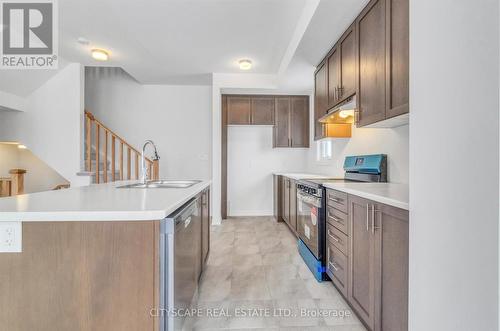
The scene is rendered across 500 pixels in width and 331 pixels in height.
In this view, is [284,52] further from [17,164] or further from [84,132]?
[17,164]

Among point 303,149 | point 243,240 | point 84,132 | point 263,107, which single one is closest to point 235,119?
point 263,107

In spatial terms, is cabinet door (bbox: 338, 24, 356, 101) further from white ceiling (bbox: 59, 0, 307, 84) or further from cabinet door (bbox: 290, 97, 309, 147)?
cabinet door (bbox: 290, 97, 309, 147)

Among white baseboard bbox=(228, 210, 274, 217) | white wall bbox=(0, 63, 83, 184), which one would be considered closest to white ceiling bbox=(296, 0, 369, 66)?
white baseboard bbox=(228, 210, 274, 217)

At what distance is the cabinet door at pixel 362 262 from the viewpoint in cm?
148

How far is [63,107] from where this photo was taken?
4.05 meters

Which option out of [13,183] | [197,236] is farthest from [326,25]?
[13,183]

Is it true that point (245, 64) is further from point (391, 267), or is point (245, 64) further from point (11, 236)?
point (11, 236)

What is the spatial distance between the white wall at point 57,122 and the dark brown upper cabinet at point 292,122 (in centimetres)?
333

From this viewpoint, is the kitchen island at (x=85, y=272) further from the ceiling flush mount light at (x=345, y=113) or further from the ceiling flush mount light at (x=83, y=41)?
the ceiling flush mount light at (x=83, y=41)

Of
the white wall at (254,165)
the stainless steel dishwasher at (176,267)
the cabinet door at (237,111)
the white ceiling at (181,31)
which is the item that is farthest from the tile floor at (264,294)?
the white ceiling at (181,31)

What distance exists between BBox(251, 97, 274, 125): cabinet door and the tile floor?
2293 millimetres

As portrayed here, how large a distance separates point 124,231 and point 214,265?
1840 mm

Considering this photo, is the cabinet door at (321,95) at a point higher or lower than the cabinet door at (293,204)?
higher

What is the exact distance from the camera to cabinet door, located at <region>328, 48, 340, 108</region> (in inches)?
104
